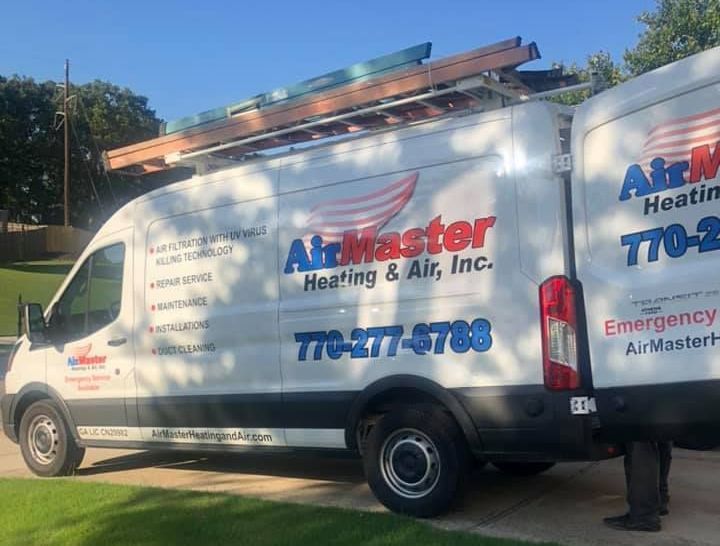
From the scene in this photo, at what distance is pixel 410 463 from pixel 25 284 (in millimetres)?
31516

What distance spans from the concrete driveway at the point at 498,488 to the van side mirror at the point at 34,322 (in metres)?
1.32

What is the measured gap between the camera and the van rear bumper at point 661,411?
4141mm

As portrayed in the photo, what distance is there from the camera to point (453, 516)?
523cm

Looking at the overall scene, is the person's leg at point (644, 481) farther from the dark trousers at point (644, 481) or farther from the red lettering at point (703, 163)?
the red lettering at point (703, 163)

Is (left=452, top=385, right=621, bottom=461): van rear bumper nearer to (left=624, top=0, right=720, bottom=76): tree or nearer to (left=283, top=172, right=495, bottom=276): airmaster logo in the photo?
(left=283, top=172, right=495, bottom=276): airmaster logo

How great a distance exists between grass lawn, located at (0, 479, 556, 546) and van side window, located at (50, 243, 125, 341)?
5.12ft

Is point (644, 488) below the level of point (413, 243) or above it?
below

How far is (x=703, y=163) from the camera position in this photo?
13.7 ft

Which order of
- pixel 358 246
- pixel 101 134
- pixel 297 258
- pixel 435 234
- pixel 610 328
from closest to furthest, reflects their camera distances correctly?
pixel 610 328, pixel 435 234, pixel 358 246, pixel 297 258, pixel 101 134

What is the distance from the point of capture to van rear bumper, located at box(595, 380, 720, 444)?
4141mm

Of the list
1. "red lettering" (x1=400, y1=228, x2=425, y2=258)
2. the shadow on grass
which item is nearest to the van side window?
"red lettering" (x1=400, y1=228, x2=425, y2=258)

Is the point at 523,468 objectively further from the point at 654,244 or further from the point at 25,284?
the point at 25,284

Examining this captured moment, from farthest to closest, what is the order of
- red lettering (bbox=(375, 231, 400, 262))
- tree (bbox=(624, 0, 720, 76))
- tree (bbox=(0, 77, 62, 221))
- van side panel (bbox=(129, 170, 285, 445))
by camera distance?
1. tree (bbox=(0, 77, 62, 221))
2. tree (bbox=(624, 0, 720, 76))
3. van side panel (bbox=(129, 170, 285, 445))
4. red lettering (bbox=(375, 231, 400, 262))

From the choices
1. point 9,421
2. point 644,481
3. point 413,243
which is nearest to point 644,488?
point 644,481
